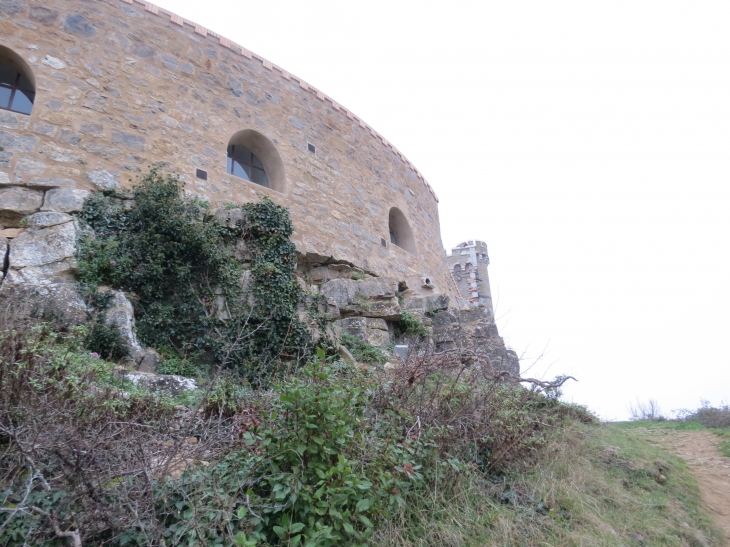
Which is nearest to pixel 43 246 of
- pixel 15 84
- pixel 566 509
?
pixel 15 84

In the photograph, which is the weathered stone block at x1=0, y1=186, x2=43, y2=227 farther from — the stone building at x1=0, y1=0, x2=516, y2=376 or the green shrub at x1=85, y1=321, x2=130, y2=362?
the green shrub at x1=85, y1=321, x2=130, y2=362

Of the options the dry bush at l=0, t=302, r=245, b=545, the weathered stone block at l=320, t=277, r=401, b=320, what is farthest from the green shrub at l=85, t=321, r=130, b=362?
the weathered stone block at l=320, t=277, r=401, b=320

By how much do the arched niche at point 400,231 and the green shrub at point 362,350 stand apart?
4342 mm

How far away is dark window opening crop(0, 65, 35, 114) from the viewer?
637 cm

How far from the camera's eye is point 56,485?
2469 millimetres

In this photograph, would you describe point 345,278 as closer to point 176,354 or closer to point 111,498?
point 176,354

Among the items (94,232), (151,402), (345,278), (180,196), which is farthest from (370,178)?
(151,402)

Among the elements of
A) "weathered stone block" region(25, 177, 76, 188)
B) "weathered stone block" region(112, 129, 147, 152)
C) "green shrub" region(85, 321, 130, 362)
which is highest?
"weathered stone block" region(112, 129, 147, 152)

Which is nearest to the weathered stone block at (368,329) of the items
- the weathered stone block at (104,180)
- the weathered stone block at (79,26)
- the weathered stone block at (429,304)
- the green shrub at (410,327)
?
the green shrub at (410,327)

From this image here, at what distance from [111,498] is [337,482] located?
1184 mm

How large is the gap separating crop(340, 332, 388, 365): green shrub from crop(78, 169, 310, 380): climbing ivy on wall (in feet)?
2.69

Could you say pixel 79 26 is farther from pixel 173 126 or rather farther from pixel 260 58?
pixel 260 58

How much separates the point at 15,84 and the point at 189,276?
3712mm

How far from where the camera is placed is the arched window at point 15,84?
6.36 m
